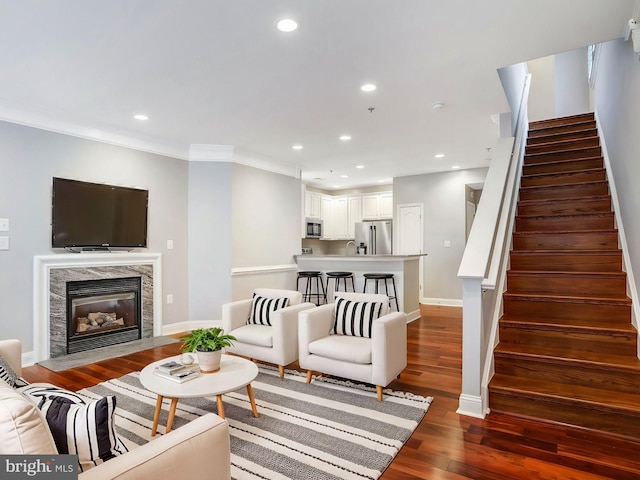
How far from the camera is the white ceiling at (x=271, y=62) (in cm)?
229

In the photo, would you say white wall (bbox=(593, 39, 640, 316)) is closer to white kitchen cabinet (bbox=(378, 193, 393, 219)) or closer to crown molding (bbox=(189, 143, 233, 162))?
crown molding (bbox=(189, 143, 233, 162))

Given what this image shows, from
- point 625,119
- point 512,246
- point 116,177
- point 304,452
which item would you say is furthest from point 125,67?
point 625,119

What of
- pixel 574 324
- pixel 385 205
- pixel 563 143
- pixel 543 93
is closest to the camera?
pixel 574 324

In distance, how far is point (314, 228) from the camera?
8492 mm

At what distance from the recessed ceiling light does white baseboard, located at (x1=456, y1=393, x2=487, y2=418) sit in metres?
2.77

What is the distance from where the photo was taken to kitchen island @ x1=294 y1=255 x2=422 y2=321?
226 inches

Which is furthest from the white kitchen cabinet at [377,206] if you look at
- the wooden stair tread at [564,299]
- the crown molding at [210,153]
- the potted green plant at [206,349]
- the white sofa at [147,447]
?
the white sofa at [147,447]

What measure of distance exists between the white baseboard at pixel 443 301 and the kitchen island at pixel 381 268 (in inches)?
51.5

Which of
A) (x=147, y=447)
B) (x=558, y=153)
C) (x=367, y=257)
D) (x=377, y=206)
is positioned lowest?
(x=147, y=447)

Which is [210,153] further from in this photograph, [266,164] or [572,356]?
[572,356]

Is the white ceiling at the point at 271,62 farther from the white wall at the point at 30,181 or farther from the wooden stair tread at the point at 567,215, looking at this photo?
the wooden stair tread at the point at 567,215

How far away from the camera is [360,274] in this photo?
621 cm

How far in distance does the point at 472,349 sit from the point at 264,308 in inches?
81.3

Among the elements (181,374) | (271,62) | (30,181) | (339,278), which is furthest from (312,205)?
(181,374)
